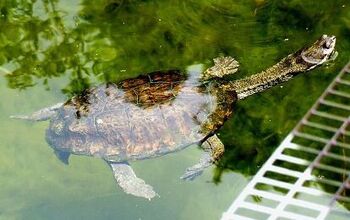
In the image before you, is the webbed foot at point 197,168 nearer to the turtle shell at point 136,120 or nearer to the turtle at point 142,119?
the turtle at point 142,119

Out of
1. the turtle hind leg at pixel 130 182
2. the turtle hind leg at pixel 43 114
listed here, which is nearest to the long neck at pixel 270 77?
the turtle hind leg at pixel 130 182

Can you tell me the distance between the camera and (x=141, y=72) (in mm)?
4480

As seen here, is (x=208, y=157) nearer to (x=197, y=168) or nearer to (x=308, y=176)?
(x=197, y=168)

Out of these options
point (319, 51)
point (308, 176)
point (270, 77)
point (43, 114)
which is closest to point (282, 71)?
point (270, 77)

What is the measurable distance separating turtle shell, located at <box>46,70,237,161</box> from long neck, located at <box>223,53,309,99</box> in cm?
31

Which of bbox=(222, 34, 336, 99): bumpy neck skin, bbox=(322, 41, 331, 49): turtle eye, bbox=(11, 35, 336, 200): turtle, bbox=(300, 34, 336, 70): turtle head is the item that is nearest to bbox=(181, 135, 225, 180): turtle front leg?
bbox=(11, 35, 336, 200): turtle

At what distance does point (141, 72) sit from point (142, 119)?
67 cm

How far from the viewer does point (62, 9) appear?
4.85m

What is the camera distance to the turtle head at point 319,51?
4188 millimetres

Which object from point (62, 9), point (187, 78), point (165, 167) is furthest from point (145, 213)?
point (62, 9)

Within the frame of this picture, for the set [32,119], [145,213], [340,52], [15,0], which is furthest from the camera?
[15,0]

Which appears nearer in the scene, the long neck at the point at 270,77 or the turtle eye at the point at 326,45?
the turtle eye at the point at 326,45

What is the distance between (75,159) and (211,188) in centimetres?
96

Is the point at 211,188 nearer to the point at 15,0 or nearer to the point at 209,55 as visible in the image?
the point at 209,55
